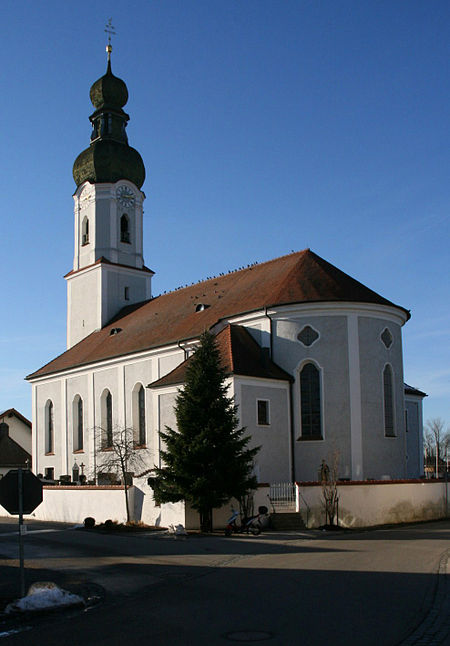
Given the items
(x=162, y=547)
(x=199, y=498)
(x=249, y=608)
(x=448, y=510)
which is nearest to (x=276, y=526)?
(x=199, y=498)

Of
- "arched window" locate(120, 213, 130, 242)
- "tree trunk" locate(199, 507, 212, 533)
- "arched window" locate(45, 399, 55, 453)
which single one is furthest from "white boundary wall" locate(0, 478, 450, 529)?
"arched window" locate(120, 213, 130, 242)

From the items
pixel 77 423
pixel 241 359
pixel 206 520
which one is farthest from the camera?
pixel 77 423

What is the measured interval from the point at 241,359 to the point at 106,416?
13865 millimetres

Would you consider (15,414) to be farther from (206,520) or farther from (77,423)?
(206,520)

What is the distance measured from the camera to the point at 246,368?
30.5 m

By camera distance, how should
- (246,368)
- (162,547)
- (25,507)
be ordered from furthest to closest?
1. (246,368)
2. (162,547)
3. (25,507)

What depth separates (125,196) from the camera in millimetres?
48500

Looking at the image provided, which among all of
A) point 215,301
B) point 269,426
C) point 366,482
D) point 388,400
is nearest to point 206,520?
point 366,482

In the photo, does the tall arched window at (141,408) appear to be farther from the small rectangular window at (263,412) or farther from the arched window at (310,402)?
the arched window at (310,402)

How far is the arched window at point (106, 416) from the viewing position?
40906 millimetres

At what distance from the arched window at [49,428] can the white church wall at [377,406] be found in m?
22.6

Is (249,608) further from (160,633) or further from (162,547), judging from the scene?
(162,547)

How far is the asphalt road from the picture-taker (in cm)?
894

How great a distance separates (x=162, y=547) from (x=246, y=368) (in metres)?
11.4
